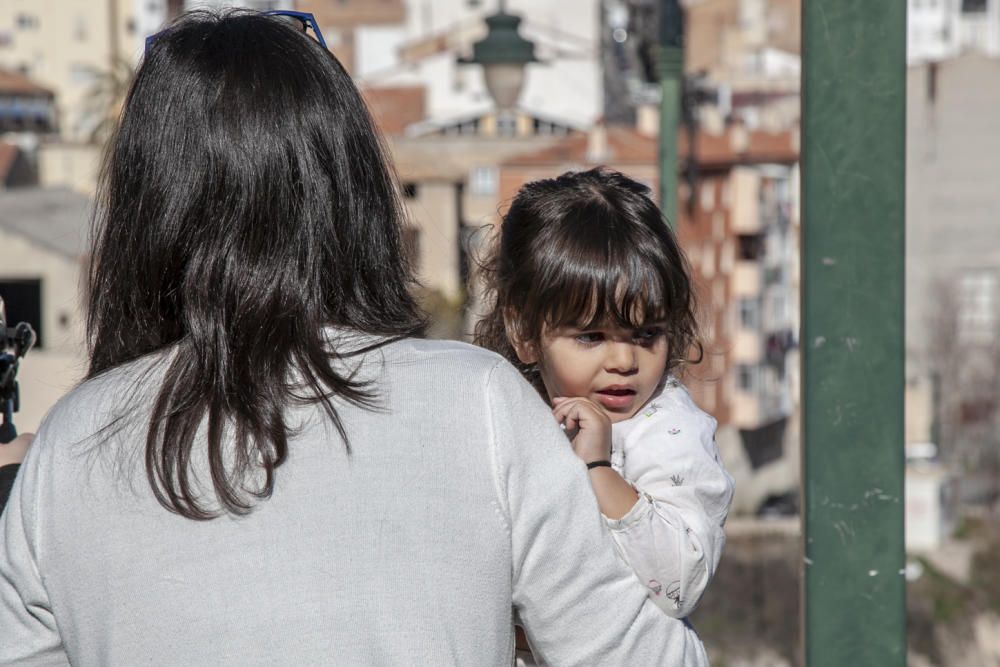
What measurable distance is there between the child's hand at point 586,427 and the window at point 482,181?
112 feet

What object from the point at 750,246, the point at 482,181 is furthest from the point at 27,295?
the point at 750,246

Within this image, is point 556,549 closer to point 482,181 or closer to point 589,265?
point 589,265

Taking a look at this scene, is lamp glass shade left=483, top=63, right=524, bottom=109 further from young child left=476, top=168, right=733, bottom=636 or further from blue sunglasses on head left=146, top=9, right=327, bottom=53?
blue sunglasses on head left=146, top=9, right=327, bottom=53

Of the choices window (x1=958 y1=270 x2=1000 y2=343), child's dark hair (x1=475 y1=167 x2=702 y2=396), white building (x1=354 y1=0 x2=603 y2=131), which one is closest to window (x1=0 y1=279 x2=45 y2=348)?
white building (x1=354 y1=0 x2=603 y2=131)

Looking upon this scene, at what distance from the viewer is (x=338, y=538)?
148 centimetres

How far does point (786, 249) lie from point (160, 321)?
116 ft

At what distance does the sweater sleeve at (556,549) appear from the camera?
1.51 metres

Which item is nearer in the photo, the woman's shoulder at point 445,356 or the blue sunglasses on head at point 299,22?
the woman's shoulder at point 445,356

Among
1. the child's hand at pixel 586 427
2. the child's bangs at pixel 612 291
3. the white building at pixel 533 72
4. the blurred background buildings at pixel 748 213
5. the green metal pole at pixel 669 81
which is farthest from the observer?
the white building at pixel 533 72

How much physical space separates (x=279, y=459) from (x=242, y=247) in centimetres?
21

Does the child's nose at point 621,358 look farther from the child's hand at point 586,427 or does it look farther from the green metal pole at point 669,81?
the green metal pole at point 669,81

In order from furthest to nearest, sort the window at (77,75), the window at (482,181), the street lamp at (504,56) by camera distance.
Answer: the window at (77,75) → the window at (482,181) → the street lamp at (504,56)

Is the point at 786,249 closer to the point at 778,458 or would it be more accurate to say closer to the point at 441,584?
the point at 778,458

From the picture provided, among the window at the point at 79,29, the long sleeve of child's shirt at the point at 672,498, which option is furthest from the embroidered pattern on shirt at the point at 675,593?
the window at the point at 79,29
